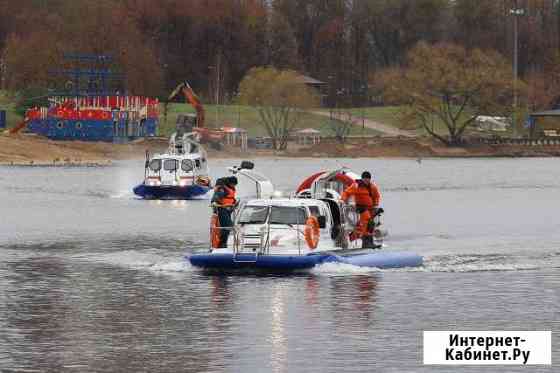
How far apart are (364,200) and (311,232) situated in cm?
312

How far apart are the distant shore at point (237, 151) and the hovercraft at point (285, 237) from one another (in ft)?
329

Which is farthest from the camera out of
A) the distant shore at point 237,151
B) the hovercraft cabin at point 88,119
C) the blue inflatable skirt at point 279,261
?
the hovercraft cabin at point 88,119

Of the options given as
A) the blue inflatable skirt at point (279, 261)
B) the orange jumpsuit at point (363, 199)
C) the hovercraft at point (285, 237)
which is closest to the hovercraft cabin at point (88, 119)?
the orange jumpsuit at point (363, 199)

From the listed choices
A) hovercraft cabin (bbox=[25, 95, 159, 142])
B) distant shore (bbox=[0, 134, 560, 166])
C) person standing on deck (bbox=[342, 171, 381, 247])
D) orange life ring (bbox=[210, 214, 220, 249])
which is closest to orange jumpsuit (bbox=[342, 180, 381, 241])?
person standing on deck (bbox=[342, 171, 381, 247])

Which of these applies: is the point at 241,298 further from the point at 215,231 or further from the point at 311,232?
the point at 215,231

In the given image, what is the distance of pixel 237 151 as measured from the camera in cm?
16762

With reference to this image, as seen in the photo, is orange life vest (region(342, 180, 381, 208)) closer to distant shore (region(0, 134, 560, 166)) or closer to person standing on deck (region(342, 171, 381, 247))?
person standing on deck (region(342, 171, 381, 247))

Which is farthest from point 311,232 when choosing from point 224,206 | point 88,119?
point 88,119

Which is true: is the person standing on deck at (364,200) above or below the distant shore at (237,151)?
above

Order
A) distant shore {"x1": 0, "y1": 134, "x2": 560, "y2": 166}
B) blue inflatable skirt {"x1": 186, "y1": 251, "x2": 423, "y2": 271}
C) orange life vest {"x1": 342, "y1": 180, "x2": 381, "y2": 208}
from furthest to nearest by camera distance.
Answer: distant shore {"x1": 0, "y1": 134, "x2": 560, "y2": 166} → orange life vest {"x1": 342, "y1": 180, "x2": 381, "y2": 208} → blue inflatable skirt {"x1": 186, "y1": 251, "x2": 423, "y2": 271}

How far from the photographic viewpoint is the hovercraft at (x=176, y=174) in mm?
83438

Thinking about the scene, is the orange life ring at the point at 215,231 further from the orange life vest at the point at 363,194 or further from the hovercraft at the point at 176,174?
the hovercraft at the point at 176,174

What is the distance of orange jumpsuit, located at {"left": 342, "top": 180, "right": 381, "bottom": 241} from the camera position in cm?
4481

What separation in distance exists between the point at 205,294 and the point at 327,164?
114m
